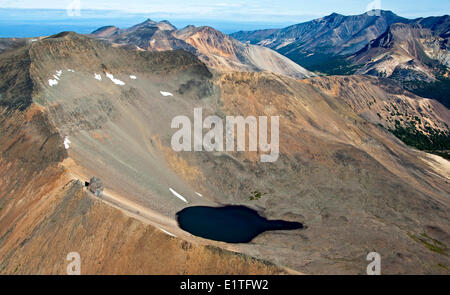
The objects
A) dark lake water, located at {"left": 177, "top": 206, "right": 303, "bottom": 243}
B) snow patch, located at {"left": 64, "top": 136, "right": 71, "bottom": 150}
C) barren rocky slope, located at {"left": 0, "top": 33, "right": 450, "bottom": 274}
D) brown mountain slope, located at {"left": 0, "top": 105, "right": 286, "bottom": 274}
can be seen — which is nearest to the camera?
brown mountain slope, located at {"left": 0, "top": 105, "right": 286, "bottom": 274}

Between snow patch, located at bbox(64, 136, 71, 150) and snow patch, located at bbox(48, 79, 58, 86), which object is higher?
snow patch, located at bbox(48, 79, 58, 86)

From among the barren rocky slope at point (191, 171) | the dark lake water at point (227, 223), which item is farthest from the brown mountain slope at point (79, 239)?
the dark lake water at point (227, 223)

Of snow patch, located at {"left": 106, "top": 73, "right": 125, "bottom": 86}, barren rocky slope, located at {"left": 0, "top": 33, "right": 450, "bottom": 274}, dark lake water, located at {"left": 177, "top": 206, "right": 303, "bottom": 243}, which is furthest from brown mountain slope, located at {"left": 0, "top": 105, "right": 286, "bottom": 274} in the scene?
snow patch, located at {"left": 106, "top": 73, "right": 125, "bottom": 86}

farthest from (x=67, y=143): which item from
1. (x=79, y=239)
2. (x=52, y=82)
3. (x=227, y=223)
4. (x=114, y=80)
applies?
(x=227, y=223)

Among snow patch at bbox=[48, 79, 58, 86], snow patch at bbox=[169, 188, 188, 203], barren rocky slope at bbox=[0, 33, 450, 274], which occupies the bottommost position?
snow patch at bbox=[169, 188, 188, 203]

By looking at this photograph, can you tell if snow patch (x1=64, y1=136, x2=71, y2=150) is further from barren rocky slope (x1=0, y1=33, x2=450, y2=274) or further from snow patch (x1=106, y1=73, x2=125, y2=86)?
snow patch (x1=106, y1=73, x2=125, y2=86)

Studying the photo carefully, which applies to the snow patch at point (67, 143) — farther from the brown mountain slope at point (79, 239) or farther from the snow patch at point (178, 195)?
the snow patch at point (178, 195)

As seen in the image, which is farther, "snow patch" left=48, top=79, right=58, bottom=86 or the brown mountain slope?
"snow patch" left=48, top=79, right=58, bottom=86

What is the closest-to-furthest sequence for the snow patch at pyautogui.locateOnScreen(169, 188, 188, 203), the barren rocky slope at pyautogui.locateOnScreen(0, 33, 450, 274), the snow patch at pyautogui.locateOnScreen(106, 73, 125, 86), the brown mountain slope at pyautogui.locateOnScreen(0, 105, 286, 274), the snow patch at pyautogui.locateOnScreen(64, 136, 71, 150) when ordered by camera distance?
the brown mountain slope at pyautogui.locateOnScreen(0, 105, 286, 274)
the barren rocky slope at pyautogui.locateOnScreen(0, 33, 450, 274)
the snow patch at pyautogui.locateOnScreen(64, 136, 71, 150)
the snow patch at pyautogui.locateOnScreen(169, 188, 188, 203)
the snow patch at pyautogui.locateOnScreen(106, 73, 125, 86)

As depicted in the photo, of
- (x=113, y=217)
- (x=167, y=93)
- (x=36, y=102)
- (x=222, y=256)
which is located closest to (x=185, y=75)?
(x=167, y=93)
